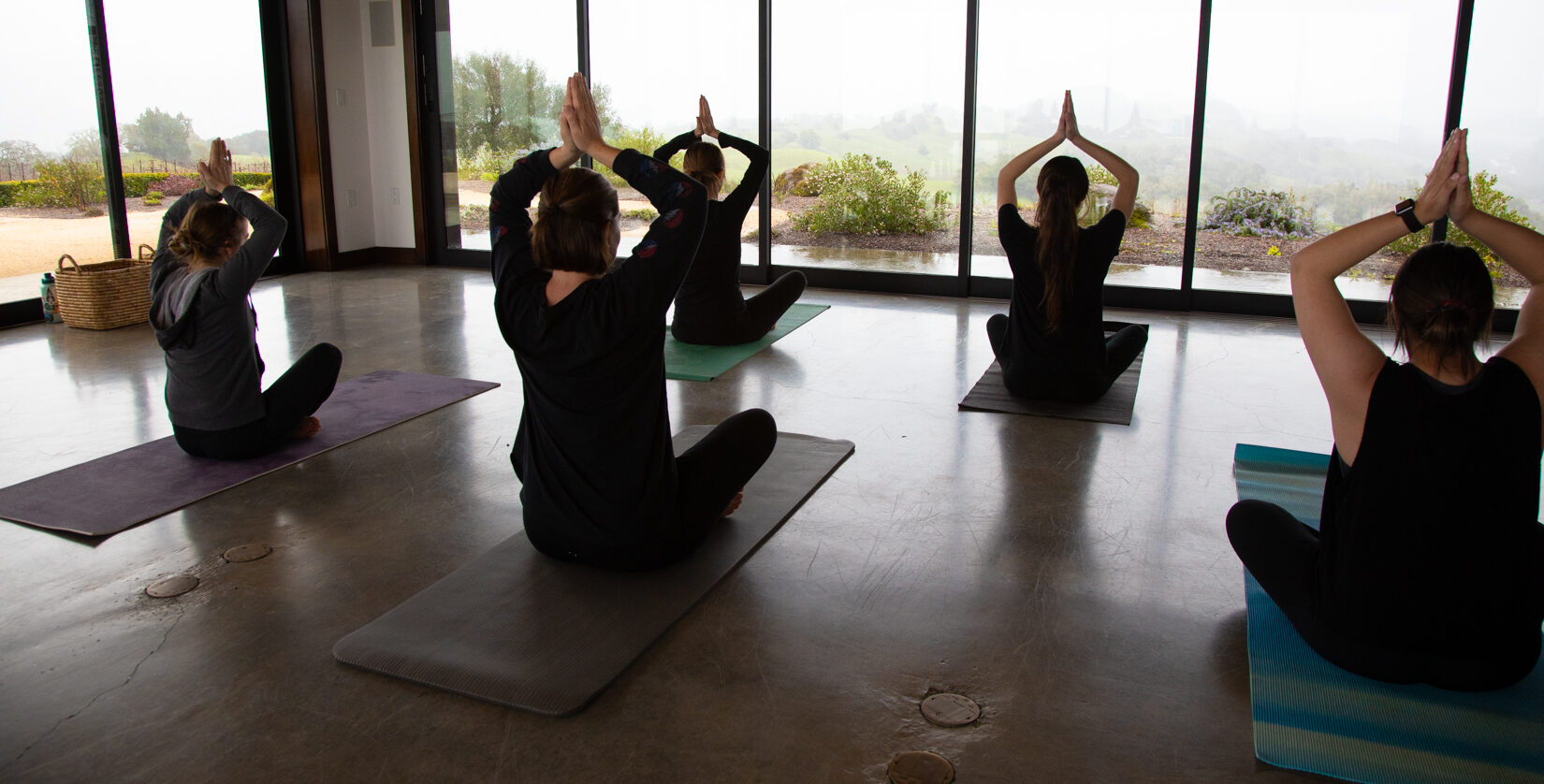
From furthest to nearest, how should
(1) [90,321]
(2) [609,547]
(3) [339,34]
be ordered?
(3) [339,34] → (1) [90,321] → (2) [609,547]

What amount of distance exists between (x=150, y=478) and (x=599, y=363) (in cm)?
176

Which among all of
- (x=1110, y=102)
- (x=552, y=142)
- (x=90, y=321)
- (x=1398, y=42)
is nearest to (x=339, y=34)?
(x=552, y=142)

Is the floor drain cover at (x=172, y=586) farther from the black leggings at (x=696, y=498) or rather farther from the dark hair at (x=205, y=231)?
the dark hair at (x=205, y=231)

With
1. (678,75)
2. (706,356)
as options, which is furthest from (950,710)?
Result: (678,75)

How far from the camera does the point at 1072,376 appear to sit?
3.84m

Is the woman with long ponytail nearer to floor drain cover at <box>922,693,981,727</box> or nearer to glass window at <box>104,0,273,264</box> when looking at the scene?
floor drain cover at <box>922,693,981,727</box>

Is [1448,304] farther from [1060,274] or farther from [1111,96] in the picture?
[1111,96]

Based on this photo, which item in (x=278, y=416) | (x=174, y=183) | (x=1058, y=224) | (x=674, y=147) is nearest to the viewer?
(x=278, y=416)

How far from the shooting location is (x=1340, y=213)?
5.66 meters

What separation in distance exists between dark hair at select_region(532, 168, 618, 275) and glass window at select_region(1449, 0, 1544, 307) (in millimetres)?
4856

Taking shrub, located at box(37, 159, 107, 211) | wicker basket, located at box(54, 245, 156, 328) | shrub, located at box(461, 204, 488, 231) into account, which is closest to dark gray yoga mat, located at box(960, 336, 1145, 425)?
wicker basket, located at box(54, 245, 156, 328)

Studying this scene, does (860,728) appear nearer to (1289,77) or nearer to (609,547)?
(609,547)

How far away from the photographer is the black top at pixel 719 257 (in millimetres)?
4574

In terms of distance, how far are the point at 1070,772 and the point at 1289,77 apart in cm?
497
